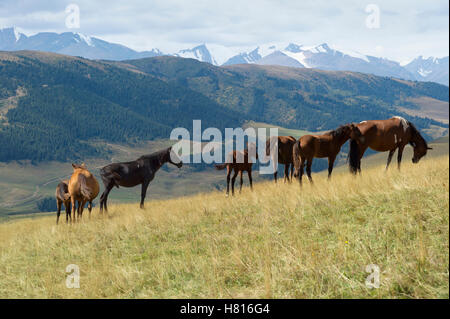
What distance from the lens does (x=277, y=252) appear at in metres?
7.30

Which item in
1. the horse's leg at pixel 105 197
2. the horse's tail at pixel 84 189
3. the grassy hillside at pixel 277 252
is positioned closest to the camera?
the grassy hillside at pixel 277 252

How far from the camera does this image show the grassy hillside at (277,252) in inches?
231

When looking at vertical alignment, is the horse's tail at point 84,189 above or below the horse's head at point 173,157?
below

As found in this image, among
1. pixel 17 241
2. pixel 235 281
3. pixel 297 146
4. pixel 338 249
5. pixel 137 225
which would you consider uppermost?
pixel 297 146

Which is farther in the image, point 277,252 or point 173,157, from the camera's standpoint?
point 173,157

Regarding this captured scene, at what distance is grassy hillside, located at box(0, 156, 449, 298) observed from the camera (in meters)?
5.87

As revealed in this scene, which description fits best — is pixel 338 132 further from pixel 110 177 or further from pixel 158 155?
pixel 110 177

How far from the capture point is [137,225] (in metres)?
12.8

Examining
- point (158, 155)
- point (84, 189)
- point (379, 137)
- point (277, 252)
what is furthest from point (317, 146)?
point (84, 189)

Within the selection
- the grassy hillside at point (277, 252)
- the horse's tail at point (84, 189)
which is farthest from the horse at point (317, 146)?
the horse's tail at point (84, 189)

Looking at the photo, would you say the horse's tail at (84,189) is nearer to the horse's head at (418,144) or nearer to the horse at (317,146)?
the horse at (317,146)
